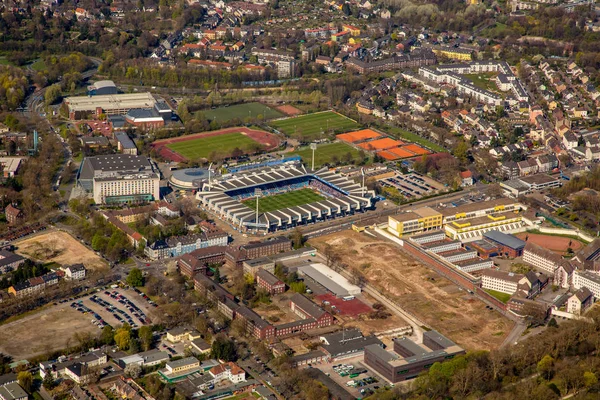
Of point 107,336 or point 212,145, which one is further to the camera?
point 212,145

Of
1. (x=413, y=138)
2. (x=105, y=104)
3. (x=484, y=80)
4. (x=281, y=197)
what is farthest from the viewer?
(x=484, y=80)

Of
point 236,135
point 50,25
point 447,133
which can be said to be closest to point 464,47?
point 447,133

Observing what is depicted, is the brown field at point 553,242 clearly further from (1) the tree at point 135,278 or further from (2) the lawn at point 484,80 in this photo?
(2) the lawn at point 484,80

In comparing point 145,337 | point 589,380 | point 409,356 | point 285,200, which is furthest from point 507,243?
point 145,337

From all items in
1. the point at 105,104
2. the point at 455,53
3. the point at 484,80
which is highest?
the point at 455,53

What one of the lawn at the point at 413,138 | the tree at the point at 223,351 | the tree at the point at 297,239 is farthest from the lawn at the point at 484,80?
the tree at the point at 223,351

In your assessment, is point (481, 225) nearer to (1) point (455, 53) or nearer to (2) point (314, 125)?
(2) point (314, 125)
